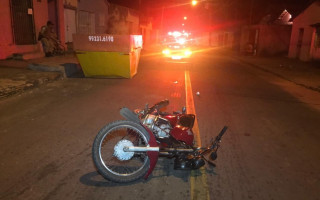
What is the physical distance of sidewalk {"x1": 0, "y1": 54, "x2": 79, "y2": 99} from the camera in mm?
8584

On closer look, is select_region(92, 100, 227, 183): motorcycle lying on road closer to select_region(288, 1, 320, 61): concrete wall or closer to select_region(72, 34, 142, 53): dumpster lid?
select_region(72, 34, 142, 53): dumpster lid

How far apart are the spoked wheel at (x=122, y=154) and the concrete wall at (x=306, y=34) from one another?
858 inches

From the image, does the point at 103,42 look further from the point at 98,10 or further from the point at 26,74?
the point at 98,10

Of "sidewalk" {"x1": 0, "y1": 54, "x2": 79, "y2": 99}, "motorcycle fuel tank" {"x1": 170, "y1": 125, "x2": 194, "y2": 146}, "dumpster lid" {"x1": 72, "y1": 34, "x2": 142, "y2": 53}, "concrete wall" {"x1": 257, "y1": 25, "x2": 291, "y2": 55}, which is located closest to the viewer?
"motorcycle fuel tank" {"x1": 170, "y1": 125, "x2": 194, "y2": 146}

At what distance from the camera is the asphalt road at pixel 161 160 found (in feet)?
11.9

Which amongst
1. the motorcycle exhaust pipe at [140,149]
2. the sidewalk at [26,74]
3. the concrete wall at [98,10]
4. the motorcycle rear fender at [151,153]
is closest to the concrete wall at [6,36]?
the sidewalk at [26,74]

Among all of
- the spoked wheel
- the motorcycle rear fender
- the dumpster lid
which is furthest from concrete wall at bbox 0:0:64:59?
the motorcycle rear fender

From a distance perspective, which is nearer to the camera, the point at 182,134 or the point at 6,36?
the point at 182,134

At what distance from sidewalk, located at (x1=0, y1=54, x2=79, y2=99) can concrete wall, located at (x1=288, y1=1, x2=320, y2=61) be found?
18573 millimetres

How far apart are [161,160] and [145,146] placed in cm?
82

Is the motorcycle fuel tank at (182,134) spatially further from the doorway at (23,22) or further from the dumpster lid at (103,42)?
the doorway at (23,22)

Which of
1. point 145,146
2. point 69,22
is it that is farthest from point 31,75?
point 69,22

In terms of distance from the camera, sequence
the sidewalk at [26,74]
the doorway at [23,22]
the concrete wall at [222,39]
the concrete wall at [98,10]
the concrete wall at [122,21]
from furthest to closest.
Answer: the concrete wall at [222,39] → the concrete wall at [122,21] → the concrete wall at [98,10] → the doorway at [23,22] → the sidewalk at [26,74]

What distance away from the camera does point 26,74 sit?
420 inches
